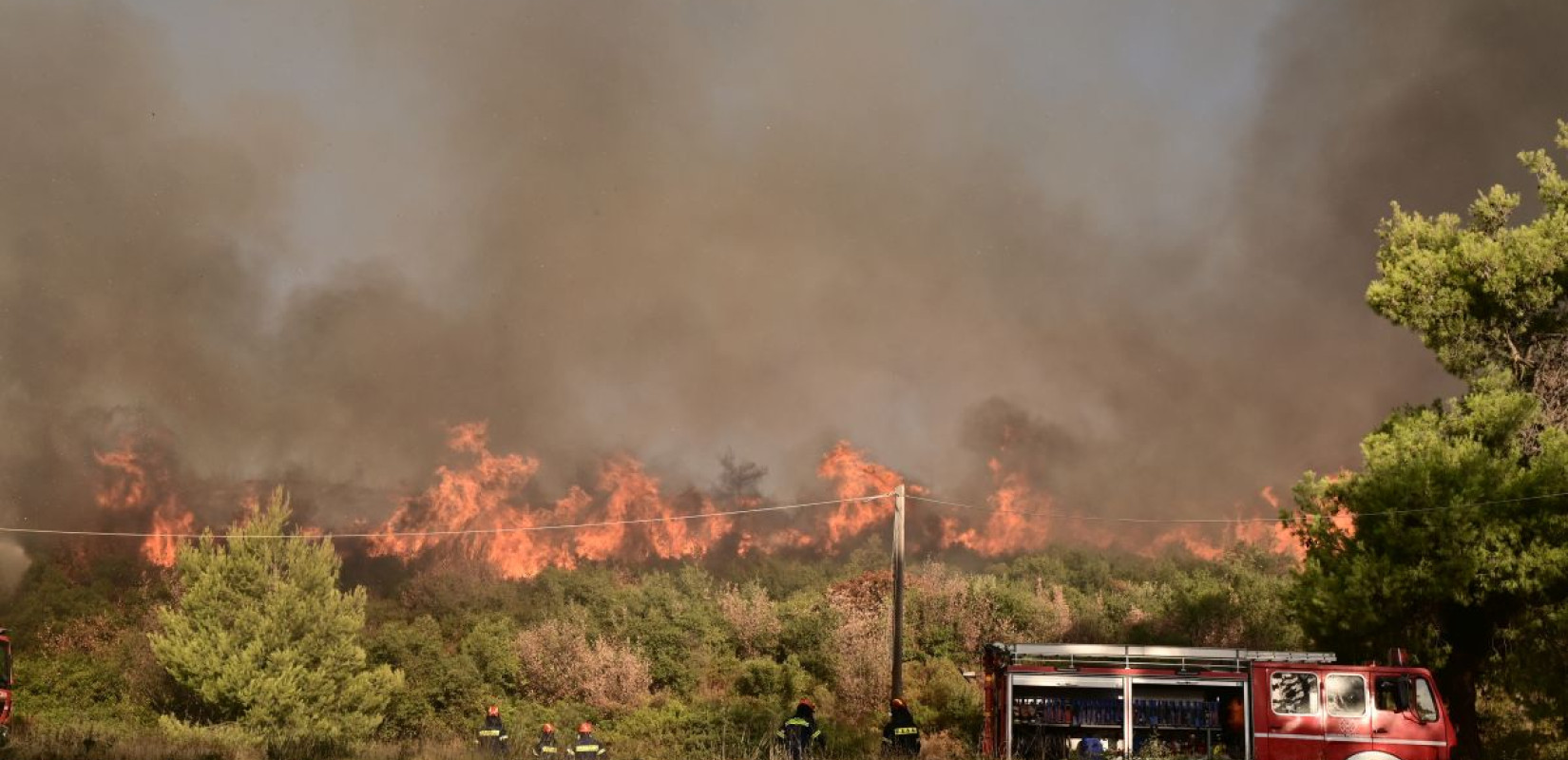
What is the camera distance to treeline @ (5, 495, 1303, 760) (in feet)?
140

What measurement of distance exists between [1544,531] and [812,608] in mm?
37142

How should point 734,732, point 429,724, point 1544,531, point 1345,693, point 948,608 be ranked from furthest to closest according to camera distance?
point 948,608 < point 429,724 < point 734,732 < point 1544,531 < point 1345,693

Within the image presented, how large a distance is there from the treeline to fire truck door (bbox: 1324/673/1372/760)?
13.0 meters

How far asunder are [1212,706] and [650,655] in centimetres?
3429

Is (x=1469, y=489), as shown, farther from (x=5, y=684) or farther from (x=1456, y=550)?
(x=5, y=684)

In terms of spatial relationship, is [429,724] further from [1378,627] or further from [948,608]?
[1378,627]

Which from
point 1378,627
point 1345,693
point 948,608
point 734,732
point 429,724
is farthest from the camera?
point 948,608

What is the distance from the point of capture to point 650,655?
A: 51719mm

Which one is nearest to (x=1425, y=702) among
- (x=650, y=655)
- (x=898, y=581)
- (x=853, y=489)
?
(x=898, y=581)

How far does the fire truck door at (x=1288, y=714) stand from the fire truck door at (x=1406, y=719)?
807 mm

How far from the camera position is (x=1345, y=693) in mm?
19141

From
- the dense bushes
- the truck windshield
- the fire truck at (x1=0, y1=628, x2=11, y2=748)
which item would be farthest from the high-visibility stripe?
the fire truck at (x1=0, y1=628, x2=11, y2=748)

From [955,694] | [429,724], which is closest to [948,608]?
[955,694]

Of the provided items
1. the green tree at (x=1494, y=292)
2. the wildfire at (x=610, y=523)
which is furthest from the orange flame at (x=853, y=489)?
the green tree at (x=1494, y=292)
